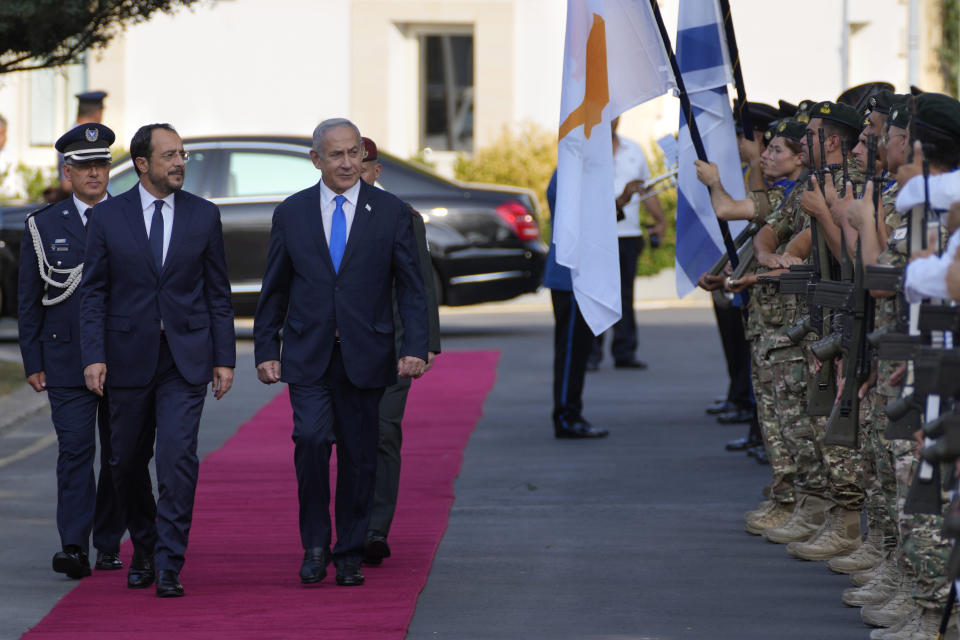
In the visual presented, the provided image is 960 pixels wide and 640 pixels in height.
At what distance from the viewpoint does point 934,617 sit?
589cm

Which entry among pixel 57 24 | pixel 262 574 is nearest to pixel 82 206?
pixel 262 574

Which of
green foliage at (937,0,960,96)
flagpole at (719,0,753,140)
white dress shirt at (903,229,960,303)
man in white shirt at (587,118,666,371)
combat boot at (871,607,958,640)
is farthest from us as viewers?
green foliage at (937,0,960,96)

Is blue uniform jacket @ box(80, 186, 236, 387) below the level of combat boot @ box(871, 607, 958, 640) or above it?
above

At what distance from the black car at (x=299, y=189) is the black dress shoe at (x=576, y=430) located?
598 cm

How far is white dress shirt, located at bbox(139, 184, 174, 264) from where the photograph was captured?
719cm

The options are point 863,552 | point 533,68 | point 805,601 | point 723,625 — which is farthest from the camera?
point 533,68

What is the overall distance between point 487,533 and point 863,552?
1827mm

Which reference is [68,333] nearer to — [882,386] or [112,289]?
[112,289]

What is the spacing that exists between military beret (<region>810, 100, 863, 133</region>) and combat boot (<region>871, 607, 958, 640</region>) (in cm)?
236

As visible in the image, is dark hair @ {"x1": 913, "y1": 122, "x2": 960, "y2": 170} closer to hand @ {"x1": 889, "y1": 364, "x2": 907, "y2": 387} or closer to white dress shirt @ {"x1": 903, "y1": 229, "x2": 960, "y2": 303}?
white dress shirt @ {"x1": 903, "y1": 229, "x2": 960, "y2": 303}

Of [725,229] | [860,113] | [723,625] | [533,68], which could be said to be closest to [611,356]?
[725,229]

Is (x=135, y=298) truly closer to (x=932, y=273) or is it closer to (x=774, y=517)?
(x=774, y=517)

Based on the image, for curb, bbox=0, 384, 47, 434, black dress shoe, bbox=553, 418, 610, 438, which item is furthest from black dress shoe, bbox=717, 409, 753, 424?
curb, bbox=0, 384, 47, 434

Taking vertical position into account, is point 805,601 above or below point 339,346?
below
